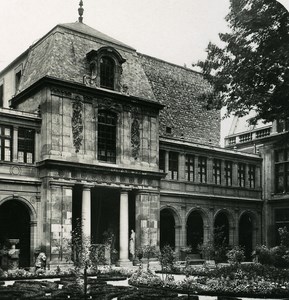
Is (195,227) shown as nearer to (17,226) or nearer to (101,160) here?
(101,160)

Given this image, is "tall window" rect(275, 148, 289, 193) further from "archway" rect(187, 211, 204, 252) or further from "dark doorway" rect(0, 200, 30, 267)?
"dark doorway" rect(0, 200, 30, 267)

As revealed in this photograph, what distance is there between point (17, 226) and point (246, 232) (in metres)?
18.9

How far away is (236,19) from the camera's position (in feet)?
64.8

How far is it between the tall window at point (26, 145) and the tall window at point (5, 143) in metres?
0.56

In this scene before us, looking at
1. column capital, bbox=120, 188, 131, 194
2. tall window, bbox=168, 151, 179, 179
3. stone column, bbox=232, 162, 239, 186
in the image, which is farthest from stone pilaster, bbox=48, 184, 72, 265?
stone column, bbox=232, 162, 239, 186

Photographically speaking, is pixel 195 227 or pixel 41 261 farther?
pixel 195 227

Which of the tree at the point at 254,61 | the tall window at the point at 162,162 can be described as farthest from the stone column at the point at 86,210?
the tree at the point at 254,61

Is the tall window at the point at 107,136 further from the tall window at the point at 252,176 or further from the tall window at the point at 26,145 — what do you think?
the tall window at the point at 252,176

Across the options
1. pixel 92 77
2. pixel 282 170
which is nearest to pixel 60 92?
pixel 92 77

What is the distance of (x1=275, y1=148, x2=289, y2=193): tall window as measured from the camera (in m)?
38.5

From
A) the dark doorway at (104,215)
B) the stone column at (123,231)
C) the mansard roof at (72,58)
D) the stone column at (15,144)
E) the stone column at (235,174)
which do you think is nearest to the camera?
the stone column at (15,144)

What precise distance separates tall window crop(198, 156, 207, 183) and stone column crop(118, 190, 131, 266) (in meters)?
8.10

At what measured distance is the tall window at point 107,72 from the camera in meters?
30.0

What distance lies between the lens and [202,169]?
3622 cm
